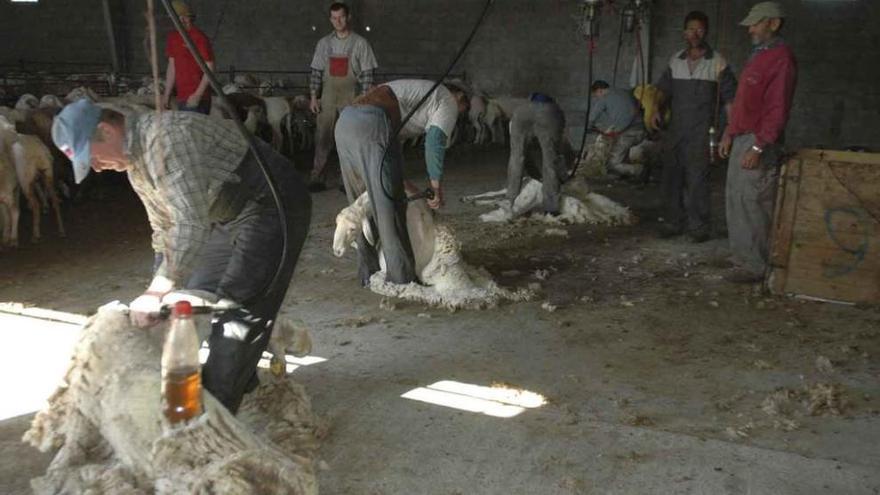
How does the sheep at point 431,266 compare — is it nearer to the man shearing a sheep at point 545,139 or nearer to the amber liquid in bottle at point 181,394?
the man shearing a sheep at point 545,139

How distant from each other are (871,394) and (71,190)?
840cm

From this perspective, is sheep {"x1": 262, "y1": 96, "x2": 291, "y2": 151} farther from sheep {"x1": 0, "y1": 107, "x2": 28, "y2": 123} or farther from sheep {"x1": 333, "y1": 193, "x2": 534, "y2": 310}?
sheep {"x1": 333, "y1": 193, "x2": 534, "y2": 310}

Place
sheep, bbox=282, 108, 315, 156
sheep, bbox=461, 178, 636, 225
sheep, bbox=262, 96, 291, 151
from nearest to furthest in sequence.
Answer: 1. sheep, bbox=461, 178, 636, 225
2. sheep, bbox=262, 96, 291, 151
3. sheep, bbox=282, 108, 315, 156

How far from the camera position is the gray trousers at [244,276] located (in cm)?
313

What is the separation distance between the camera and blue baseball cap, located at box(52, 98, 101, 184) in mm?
2672

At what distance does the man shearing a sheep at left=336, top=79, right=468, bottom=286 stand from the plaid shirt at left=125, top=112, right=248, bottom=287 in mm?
2338

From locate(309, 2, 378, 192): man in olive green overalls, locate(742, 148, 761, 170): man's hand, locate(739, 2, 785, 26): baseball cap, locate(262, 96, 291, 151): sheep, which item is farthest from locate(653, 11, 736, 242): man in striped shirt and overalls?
locate(262, 96, 291, 151): sheep

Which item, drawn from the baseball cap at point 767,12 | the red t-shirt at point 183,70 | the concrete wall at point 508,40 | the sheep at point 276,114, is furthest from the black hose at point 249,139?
the concrete wall at point 508,40

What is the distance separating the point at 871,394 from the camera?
4.02 meters

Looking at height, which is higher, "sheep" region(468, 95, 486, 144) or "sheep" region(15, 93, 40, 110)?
"sheep" region(15, 93, 40, 110)

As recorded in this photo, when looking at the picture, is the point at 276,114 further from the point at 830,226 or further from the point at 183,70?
the point at 830,226

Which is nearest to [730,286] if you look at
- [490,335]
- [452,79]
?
[490,335]

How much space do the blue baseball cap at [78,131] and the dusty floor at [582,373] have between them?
133 centimetres

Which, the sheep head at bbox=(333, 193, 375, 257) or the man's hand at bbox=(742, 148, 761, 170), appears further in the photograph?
the man's hand at bbox=(742, 148, 761, 170)
